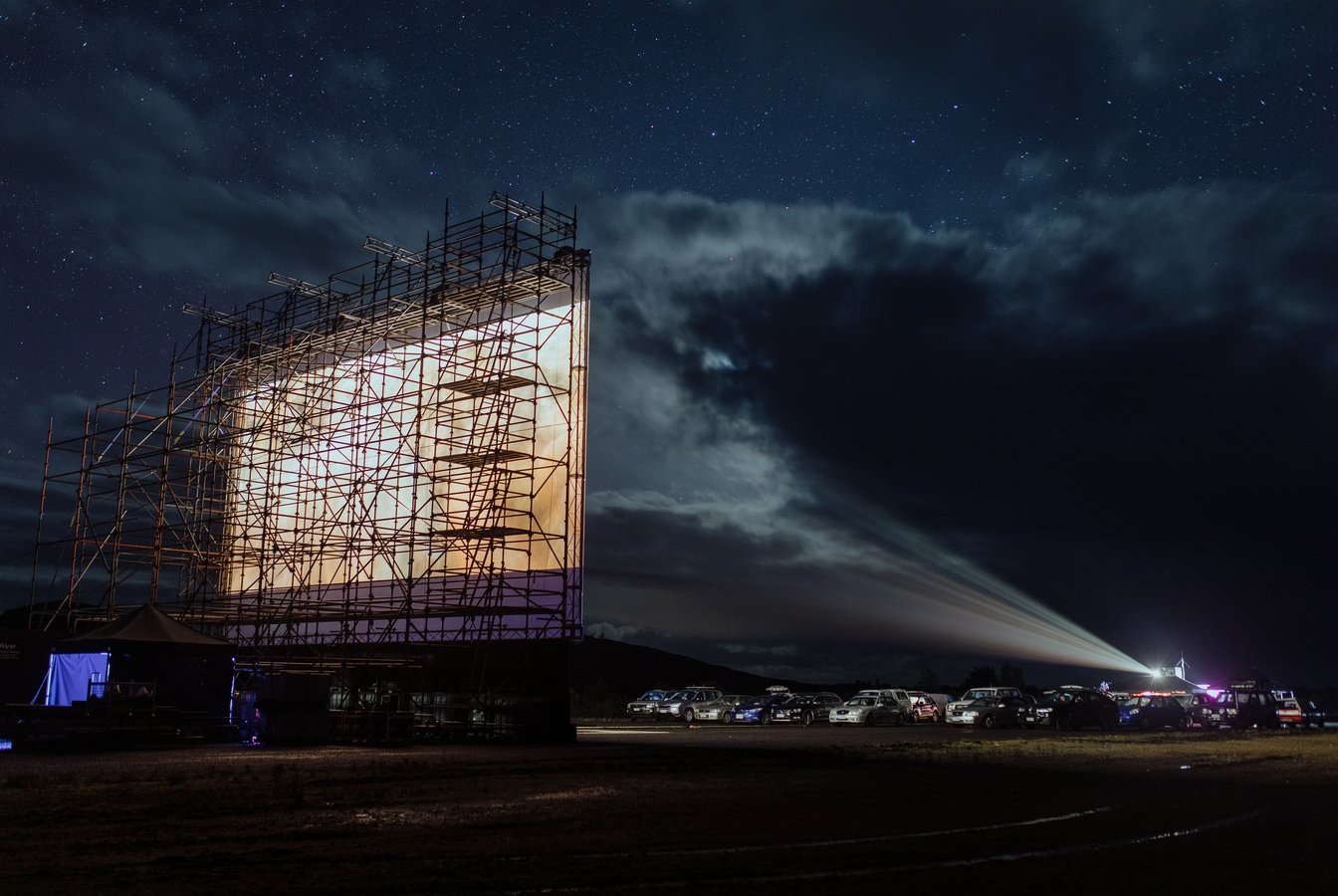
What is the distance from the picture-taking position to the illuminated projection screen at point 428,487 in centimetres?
3422

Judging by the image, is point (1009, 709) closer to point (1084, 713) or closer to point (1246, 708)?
point (1084, 713)

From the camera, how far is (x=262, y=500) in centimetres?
4403

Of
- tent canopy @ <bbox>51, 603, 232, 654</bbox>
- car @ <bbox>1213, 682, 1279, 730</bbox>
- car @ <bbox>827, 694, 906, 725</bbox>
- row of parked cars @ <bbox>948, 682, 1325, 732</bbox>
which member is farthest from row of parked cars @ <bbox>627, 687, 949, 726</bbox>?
tent canopy @ <bbox>51, 603, 232, 654</bbox>

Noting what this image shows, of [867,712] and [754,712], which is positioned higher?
[867,712]

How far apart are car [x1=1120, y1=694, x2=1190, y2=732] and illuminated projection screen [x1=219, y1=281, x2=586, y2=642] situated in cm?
2002

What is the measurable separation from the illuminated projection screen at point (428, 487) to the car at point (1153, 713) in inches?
788

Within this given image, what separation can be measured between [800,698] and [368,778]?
102 ft

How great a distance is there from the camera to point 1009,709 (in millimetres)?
39812

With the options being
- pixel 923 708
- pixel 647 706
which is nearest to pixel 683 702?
pixel 647 706

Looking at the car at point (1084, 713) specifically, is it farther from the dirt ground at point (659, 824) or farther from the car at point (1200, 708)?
the dirt ground at point (659, 824)

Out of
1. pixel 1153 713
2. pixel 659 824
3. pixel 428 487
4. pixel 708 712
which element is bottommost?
pixel 708 712

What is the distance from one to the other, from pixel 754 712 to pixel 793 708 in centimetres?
170

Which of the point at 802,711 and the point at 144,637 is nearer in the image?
the point at 144,637

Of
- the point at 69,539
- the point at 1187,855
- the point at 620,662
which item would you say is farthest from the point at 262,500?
the point at 620,662
